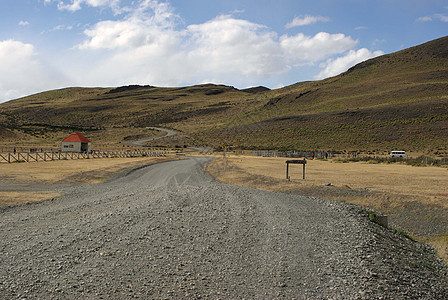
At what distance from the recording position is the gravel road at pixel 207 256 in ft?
19.2

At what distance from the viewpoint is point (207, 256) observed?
7.36 metres

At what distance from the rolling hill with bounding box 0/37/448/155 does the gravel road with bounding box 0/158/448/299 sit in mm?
58810

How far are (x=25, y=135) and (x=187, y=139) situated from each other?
1587 inches

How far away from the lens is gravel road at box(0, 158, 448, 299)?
5848 mm

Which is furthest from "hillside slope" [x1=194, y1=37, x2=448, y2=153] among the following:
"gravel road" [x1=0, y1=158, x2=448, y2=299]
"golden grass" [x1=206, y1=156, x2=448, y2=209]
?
"gravel road" [x1=0, y1=158, x2=448, y2=299]

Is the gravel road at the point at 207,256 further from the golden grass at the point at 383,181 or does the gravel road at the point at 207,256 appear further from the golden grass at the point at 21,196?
the golden grass at the point at 383,181

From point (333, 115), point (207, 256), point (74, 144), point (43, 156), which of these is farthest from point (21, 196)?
point (333, 115)

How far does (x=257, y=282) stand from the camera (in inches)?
243

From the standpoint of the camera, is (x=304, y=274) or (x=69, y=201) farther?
(x=69, y=201)

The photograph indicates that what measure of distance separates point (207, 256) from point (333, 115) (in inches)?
3600

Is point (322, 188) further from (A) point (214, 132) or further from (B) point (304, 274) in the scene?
(A) point (214, 132)

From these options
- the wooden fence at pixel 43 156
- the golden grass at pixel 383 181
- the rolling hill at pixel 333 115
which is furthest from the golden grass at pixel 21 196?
the rolling hill at pixel 333 115

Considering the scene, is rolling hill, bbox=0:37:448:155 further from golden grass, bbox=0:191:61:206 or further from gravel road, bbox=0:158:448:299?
golden grass, bbox=0:191:61:206

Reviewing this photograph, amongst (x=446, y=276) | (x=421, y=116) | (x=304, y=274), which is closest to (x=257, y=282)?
(x=304, y=274)
